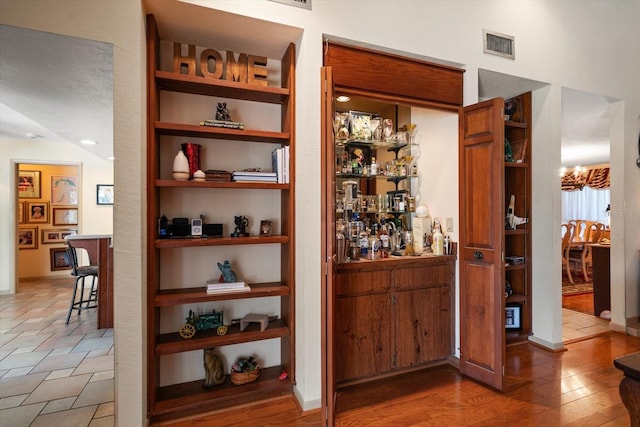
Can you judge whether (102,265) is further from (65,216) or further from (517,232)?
(517,232)

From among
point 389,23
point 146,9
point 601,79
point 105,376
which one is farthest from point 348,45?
point 105,376

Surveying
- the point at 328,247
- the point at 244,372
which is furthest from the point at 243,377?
the point at 328,247

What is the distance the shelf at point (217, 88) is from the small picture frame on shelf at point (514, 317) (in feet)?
9.96

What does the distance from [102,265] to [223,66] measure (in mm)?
2799

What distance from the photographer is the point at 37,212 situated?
594 cm

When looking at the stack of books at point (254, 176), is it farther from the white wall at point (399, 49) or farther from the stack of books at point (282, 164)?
the white wall at point (399, 49)

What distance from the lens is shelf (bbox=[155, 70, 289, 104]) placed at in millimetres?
1937

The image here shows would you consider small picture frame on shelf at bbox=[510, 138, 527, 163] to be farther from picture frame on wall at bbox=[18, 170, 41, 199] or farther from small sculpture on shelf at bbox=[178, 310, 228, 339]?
picture frame on wall at bbox=[18, 170, 41, 199]

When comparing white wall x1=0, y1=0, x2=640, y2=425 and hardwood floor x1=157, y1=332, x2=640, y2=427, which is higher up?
white wall x1=0, y1=0, x2=640, y2=425

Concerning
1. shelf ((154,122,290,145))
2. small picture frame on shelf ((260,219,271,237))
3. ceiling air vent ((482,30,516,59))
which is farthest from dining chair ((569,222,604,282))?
shelf ((154,122,290,145))

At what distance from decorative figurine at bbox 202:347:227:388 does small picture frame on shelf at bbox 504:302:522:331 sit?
9.34 ft

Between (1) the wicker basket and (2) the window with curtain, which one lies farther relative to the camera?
(2) the window with curtain

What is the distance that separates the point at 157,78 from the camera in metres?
1.91

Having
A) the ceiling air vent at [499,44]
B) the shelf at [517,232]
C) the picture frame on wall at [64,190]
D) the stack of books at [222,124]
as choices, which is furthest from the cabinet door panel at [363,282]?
the picture frame on wall at [64,190]
